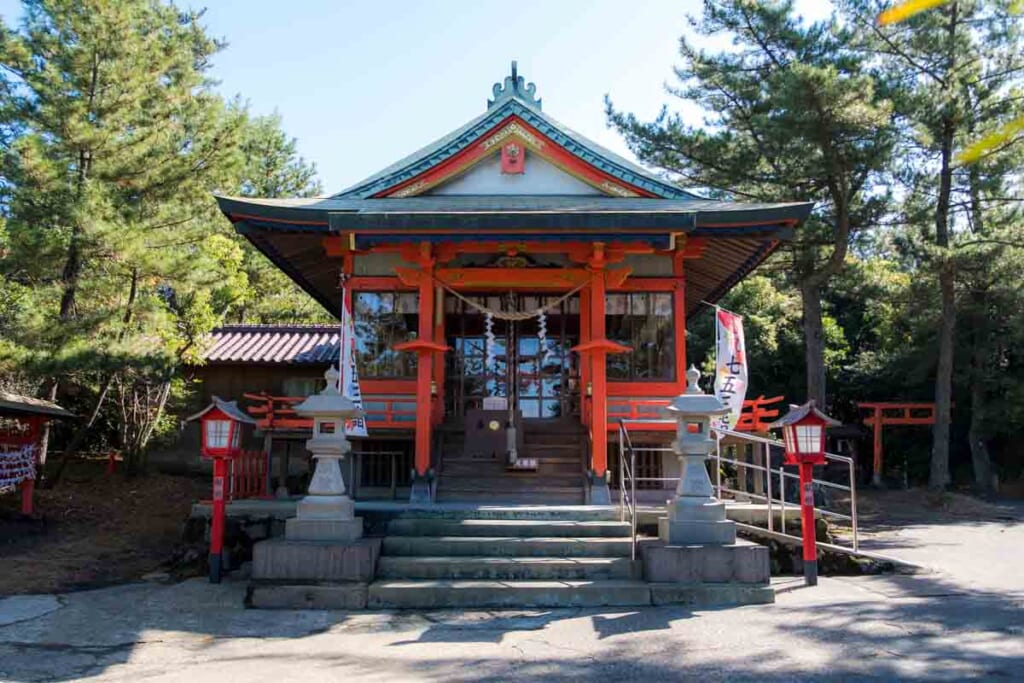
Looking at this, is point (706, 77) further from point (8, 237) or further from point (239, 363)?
point (8, 237)

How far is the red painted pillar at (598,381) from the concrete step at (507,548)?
206 centimetres

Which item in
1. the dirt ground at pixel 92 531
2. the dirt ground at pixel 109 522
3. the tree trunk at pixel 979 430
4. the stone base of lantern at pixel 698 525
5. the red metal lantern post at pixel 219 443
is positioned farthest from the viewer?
the tree trunk at pixel 979 430

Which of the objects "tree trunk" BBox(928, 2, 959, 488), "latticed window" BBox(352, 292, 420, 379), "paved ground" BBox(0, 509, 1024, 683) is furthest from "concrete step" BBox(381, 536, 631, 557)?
"tree trunk" BBox(928, 2, 959, 488)

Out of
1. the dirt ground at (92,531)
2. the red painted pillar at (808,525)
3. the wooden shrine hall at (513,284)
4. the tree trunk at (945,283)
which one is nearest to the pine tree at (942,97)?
the tree trunk at (945,283)

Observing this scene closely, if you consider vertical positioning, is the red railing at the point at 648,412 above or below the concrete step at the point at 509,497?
above

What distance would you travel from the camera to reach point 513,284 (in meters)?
12.8

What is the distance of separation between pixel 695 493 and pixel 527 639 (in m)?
2.67

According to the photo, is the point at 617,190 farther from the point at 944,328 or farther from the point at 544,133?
the point at 944,328

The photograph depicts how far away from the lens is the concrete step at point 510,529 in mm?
9594

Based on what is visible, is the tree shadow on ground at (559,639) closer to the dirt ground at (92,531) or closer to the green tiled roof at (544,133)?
the dirt ground at (92,531)

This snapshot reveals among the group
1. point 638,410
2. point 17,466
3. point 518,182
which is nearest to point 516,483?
point 638,410

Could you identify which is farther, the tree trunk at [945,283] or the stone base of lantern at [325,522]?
the tree trunk at [945,283]

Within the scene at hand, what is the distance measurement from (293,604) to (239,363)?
40.7 ft

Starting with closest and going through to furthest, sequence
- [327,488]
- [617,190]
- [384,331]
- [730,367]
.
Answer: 1. [327,488]
2. [730,367]
3. [384,331]
4. [617,190]
